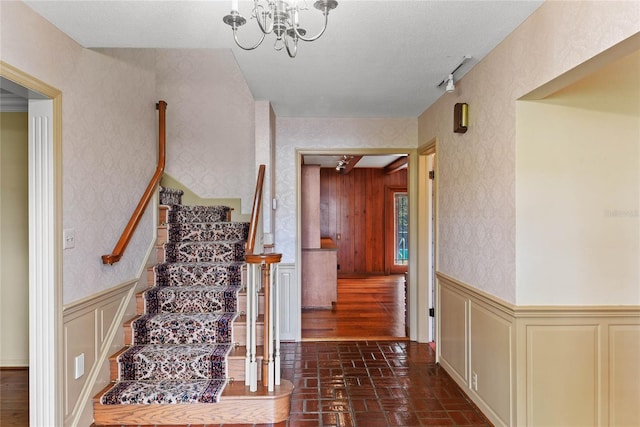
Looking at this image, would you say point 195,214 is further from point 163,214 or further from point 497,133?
point 497,133

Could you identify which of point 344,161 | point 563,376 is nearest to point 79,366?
point 563,376

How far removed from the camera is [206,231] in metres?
3.89

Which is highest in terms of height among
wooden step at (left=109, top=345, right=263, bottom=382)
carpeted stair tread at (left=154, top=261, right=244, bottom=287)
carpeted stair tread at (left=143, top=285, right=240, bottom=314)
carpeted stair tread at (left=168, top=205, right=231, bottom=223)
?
carpeted stair tread at (left=168, top=205, right=231, bottom=223)

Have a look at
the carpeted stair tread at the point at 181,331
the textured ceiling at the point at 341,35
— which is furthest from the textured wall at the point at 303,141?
the carpeted stair tread at the point at 181,331

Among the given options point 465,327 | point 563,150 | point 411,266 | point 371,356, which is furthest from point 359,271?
point 563,150

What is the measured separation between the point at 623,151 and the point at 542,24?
915 millimetres

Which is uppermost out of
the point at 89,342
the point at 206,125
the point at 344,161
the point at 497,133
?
the point at 206,125

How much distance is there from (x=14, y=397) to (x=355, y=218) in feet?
22.9

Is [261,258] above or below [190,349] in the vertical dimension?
above

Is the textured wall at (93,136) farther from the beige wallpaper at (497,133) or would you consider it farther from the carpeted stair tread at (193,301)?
the beige wallpaper at (497,133)

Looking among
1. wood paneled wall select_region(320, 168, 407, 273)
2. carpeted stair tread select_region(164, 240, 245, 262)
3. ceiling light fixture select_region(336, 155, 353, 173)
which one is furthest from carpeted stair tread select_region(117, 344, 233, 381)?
wood paneled wall select_region(320, 168, 407, 273)

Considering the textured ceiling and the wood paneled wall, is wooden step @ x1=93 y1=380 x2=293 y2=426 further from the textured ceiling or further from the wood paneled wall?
the wood paneled wall

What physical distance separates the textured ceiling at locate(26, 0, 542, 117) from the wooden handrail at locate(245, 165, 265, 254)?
796mm

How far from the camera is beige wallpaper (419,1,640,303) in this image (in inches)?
64.7
